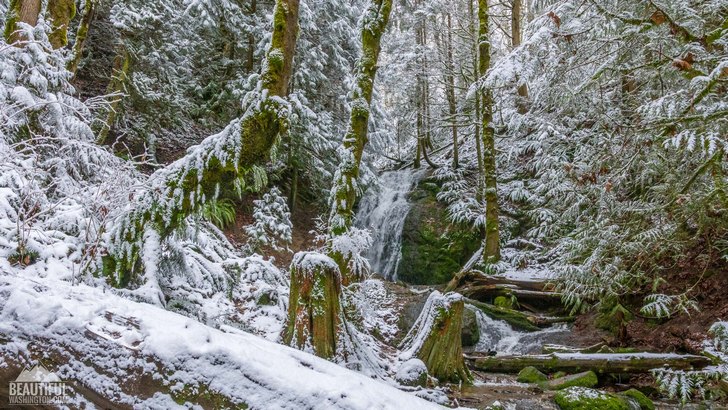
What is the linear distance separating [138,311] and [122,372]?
0.27 metres

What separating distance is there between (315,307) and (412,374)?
1215 millimetres

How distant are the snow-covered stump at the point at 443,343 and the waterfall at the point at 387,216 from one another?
784 cm

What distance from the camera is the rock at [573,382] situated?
509cm

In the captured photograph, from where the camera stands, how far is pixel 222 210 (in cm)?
1066

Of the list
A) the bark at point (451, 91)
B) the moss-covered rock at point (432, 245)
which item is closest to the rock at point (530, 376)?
the moss-covered rock at point (432, 245)

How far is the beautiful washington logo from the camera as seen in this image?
1.56 metres

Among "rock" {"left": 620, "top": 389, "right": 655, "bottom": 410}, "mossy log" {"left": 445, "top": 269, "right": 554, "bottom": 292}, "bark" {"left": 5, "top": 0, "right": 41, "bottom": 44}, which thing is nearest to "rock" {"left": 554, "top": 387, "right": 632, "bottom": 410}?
"rock" {"left": 620, "top": 389, "right": 655, "bottom": 410}

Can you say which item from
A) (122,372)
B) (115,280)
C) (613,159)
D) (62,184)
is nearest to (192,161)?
(115,280)

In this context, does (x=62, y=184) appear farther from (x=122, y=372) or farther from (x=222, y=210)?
(x=222, y=210)

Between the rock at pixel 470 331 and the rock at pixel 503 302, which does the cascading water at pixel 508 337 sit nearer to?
the rock at pixel 470 331

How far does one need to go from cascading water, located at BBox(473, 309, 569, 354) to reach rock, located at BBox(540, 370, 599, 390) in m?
1.82

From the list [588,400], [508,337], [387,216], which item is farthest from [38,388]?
[387,216]

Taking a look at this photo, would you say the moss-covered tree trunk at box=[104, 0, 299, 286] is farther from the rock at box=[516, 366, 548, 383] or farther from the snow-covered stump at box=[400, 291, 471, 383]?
the rock at box=[516, 366, 548, 383]

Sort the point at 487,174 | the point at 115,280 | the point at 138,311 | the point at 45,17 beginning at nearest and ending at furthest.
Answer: the point at 138,311 < the point at 115,280 < the point at 45,17 < the point at 487,174
